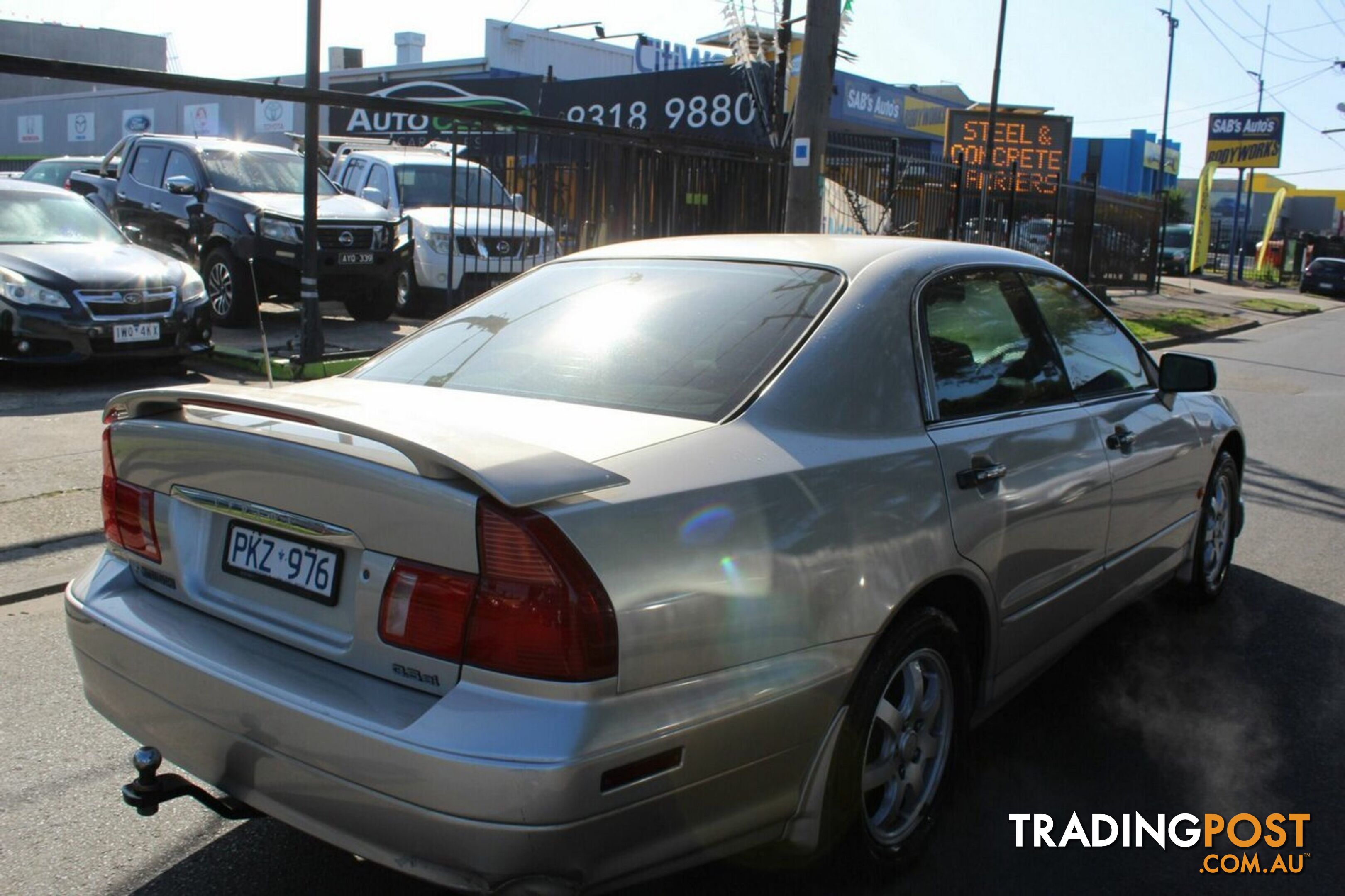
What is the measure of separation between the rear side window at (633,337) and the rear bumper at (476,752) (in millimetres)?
726

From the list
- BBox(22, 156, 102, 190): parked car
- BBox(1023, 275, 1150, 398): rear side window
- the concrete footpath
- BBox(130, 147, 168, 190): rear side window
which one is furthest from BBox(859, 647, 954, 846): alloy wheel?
BBox(22, 156, 102, 190): parked car

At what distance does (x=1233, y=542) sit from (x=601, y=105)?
83.6 feet

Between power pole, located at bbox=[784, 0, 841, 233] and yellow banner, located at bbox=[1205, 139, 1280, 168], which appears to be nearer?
power pole, located at bbox=[784, 0, 841, 233]

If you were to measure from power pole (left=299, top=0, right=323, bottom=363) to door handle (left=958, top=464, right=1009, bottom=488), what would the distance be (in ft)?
23.9

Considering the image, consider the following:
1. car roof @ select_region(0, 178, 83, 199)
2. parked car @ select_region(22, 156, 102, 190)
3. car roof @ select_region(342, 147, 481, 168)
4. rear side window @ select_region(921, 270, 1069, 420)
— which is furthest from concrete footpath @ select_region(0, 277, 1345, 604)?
parked car @ select_region(22, 156, 102, 190)

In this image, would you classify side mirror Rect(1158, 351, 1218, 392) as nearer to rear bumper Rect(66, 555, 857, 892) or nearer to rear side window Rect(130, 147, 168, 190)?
rear bumper Rect(66, 555, 857, 892)

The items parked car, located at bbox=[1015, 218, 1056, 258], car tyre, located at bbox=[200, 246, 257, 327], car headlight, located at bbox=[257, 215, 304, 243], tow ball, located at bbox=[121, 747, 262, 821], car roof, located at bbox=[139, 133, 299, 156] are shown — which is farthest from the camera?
parked car, located at bbox=[1015, 218, 1056, 258]

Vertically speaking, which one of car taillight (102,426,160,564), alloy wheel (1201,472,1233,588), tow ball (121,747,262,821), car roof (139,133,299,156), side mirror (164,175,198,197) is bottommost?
tow ball (121,747,262,821)

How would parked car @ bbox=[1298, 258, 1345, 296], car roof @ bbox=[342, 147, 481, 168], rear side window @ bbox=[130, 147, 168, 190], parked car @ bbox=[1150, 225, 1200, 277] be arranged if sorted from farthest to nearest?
parked car @ bbox=[1150, 225, 1200, 277] < parked car @ bbox=[1298, 258, 1345, 296] < car roof @ bbox=[342, 147, 481, 168] < rear side window @ bbox=[130, 147, 168, 190]

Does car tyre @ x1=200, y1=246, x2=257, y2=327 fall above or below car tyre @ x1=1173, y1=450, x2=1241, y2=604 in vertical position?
above

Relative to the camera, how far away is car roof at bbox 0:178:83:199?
32.4ft

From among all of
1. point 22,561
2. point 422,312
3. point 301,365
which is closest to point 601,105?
point 422,312

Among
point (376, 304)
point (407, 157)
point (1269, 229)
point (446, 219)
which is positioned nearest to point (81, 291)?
point (376, 304)

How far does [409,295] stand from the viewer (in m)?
13.6
